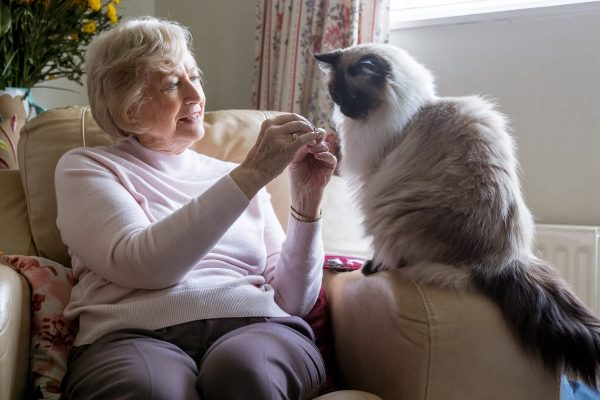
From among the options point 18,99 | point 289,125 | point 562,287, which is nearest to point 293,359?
point 289,125

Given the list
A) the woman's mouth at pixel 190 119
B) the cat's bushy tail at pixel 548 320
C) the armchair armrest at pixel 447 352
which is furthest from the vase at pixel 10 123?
the cat's bushy tail at pixel 548 320

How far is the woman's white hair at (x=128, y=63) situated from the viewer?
1.16 m

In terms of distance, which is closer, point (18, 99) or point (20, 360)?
point (20, 360)

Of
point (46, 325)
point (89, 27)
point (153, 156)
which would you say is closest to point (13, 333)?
point (46, 325)

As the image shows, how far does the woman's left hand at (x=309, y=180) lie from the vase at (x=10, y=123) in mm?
948

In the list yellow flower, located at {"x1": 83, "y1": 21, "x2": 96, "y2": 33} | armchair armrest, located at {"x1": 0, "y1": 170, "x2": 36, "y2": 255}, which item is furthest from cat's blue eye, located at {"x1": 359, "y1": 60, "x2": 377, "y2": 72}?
yellow flower, located at {"x1": 83, "y1": 21, "x2": 96, "y2": 33}

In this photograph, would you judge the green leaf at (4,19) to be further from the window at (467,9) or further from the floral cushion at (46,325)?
the window at (467,9)

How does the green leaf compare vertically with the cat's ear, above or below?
above

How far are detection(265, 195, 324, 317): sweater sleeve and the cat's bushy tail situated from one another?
12.9 inches

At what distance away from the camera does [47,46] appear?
190 centimetres

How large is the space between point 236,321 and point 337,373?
33cm

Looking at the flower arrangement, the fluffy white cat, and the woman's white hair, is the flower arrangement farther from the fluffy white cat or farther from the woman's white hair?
the fluffy white cat

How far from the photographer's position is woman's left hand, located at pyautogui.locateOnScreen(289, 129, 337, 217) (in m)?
1.17

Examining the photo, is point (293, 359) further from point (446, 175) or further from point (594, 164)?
point (594, 164)
